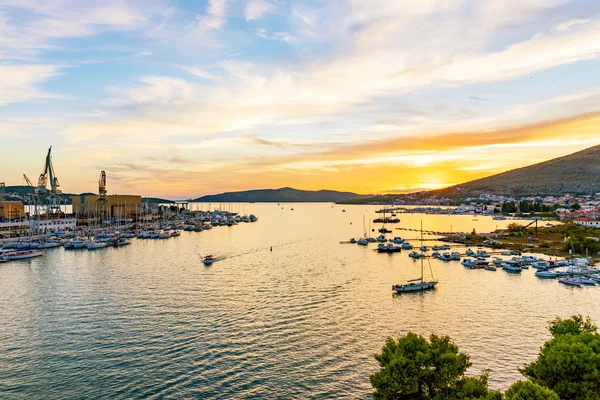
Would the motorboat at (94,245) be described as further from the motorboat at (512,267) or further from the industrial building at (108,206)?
the motorboat at (512,267)

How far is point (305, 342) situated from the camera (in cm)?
3023

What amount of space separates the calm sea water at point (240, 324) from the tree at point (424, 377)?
581 centimetres

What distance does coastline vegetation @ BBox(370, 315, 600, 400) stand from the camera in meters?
16.6

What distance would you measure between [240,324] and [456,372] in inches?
815

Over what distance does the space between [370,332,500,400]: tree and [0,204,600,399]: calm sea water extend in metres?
5.81

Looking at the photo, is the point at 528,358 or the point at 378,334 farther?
the point at 378,334

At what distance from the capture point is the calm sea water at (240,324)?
2425cm

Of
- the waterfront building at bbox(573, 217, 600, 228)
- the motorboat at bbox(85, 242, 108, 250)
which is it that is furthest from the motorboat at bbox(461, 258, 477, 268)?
the motorboat at bbox(85, 242, 108, 250)

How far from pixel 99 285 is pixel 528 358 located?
46.2 metres

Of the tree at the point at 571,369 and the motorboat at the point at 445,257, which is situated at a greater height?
the tree at the point at 571,369

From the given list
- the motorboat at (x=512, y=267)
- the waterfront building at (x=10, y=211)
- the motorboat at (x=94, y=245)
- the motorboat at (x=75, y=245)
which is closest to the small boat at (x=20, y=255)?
the motorboat at (x=75, y=245)

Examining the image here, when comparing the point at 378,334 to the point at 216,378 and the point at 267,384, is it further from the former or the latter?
the point at 216,378

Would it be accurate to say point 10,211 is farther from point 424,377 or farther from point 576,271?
point 576,271

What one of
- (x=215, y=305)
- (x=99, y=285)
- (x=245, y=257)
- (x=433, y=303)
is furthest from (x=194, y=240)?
(x=433, y=303)
